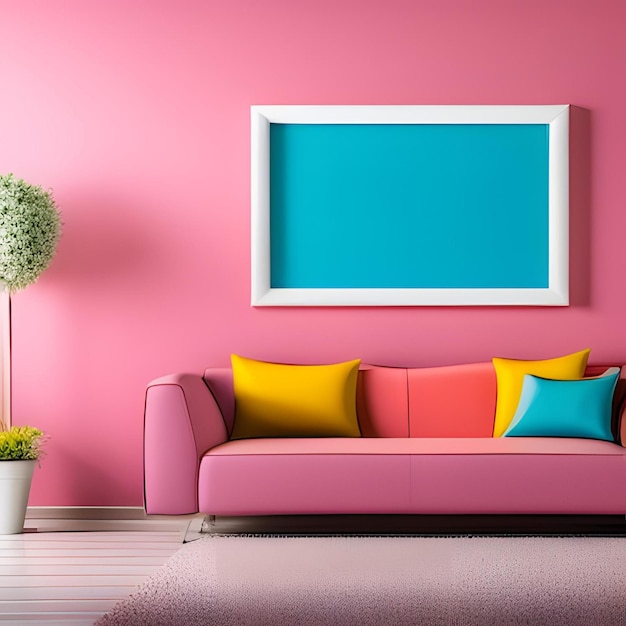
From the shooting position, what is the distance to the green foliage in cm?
397

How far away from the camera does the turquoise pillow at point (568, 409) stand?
A: 3865 millimetres

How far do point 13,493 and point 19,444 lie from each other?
0.22m

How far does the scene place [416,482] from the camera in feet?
11.5

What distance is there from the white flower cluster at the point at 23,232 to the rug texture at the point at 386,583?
4.98 feet

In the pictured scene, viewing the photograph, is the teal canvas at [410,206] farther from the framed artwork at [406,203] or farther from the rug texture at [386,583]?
the rug texture at [386,583]

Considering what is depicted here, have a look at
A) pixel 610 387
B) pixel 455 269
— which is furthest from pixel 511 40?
pixel 610 387

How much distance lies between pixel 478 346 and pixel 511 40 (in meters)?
1.61

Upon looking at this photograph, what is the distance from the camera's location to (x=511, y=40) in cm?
450

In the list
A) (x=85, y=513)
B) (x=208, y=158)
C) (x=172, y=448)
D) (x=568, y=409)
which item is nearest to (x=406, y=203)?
(x=208, y=158)

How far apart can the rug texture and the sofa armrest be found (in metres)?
0.22

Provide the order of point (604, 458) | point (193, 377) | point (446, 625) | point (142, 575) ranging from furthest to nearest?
point (193, 377) < point (604, 458) < point (142, 575) < point (446, 625)

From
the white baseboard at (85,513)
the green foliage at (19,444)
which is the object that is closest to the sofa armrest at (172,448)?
the green foliage at (19,444)

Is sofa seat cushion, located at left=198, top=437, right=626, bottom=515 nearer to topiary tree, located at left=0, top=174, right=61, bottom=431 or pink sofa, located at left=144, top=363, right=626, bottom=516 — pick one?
pink sofa, located at left=144, top=363, right=626, bottom=516

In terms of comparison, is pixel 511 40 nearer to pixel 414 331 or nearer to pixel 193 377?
pixel 414 331
